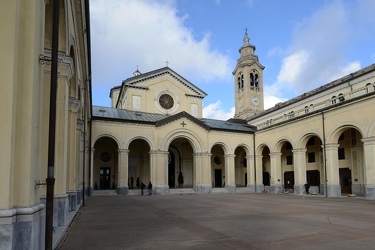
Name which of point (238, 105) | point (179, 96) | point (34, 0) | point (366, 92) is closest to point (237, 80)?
point (238, 105)

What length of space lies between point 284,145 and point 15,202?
1425 inches

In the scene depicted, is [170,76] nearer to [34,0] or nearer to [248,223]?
[248,223]

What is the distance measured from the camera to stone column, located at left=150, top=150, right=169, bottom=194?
31.7 meters

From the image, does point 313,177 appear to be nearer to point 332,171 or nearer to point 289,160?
point 289,160

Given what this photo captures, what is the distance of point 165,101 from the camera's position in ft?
130

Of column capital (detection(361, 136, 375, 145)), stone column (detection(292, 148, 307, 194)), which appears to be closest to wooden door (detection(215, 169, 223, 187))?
stone column (detection(292, 148, 307, 194))

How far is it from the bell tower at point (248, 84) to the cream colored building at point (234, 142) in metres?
13.0

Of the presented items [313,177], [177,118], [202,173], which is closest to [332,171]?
[313,177]

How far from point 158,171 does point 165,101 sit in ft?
35.5

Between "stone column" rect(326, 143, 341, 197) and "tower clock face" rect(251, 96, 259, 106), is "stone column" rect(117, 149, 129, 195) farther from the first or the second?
"tower clock face" rect(251, 96, 259, 106)

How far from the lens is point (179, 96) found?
40.4 metres

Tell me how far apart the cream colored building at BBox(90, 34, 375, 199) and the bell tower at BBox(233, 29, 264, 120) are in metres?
13.0

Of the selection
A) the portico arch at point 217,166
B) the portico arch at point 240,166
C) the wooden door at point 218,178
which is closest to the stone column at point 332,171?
the portico arch at point 217,166

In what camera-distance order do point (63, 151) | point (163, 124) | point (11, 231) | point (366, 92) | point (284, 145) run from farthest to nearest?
point (284, 145)
point (163, 124)
point (366, 92)
point (63, 151)
point (11, 231)
